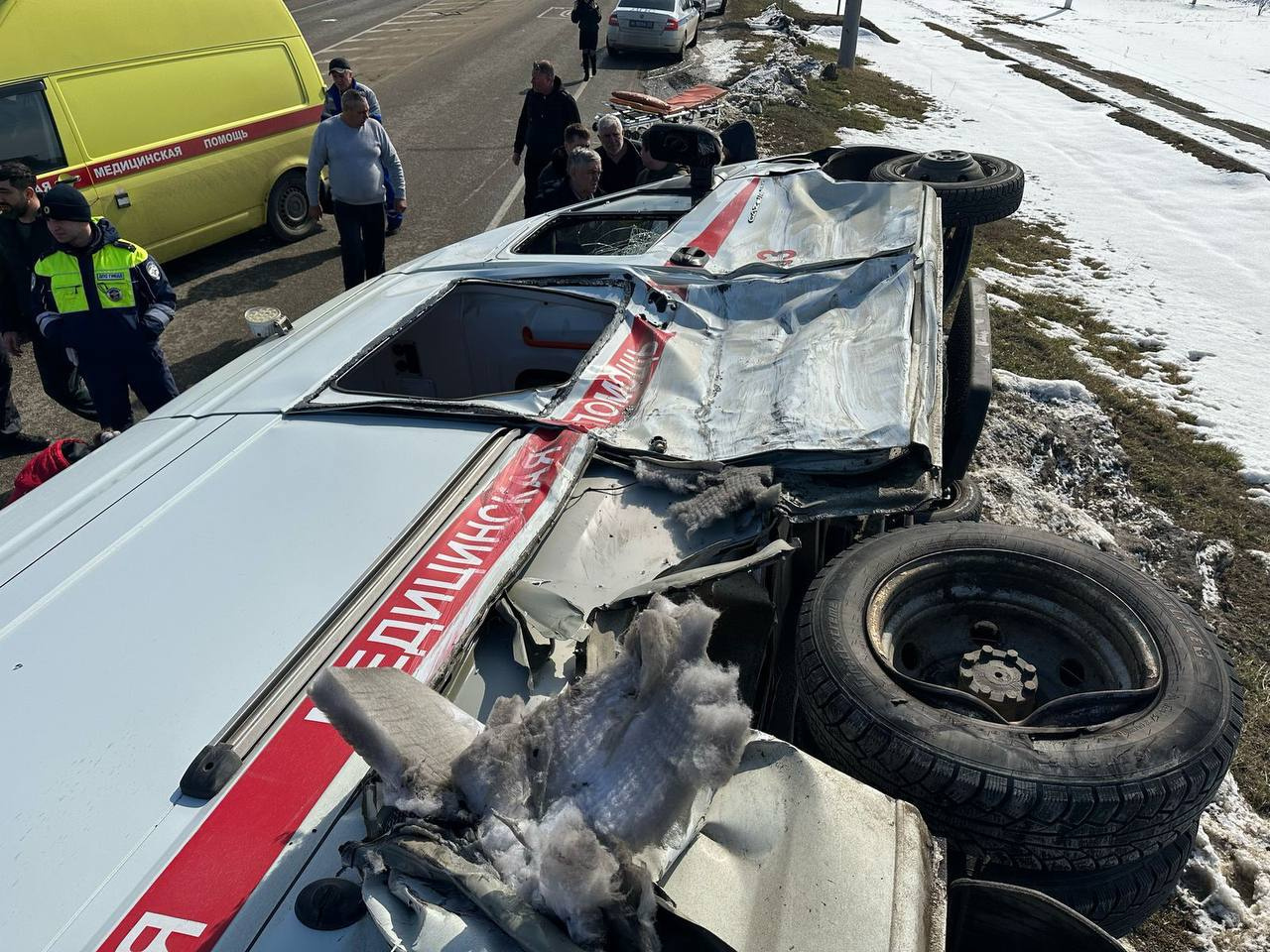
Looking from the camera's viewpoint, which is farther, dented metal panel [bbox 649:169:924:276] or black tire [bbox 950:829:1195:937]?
dented metal panel [bbox 649:169:924:276]

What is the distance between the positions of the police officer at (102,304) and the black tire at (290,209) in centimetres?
387

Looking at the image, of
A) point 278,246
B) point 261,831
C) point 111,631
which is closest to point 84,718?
point 111,631

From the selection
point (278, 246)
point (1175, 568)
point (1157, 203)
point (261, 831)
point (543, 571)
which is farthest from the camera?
point (1157, 203)

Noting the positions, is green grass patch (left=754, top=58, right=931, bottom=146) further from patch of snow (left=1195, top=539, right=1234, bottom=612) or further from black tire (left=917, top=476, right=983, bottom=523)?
black tire (left=917, top=476, right=983, bottom=523)

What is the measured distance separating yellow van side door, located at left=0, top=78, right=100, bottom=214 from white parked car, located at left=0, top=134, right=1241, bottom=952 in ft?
14.0

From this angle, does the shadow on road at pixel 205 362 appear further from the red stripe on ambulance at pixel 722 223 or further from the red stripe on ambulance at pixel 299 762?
the red stripe on ambulance at pixel 299 762

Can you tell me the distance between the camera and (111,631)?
1.91m

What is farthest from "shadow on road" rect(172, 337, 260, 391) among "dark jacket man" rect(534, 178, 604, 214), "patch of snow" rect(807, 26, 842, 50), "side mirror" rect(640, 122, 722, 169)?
"patch of snow" rect(807, 26, 842, 50)

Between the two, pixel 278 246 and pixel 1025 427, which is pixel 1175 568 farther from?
pixel 278 246

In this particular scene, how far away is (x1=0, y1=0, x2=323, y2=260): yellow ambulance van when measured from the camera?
20.3 feet

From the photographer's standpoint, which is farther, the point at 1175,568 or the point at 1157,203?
the point at 1157,203

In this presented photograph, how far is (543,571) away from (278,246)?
7.15 m

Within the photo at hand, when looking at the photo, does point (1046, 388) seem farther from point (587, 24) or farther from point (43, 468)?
point (587, 24)

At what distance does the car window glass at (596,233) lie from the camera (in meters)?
4.19
